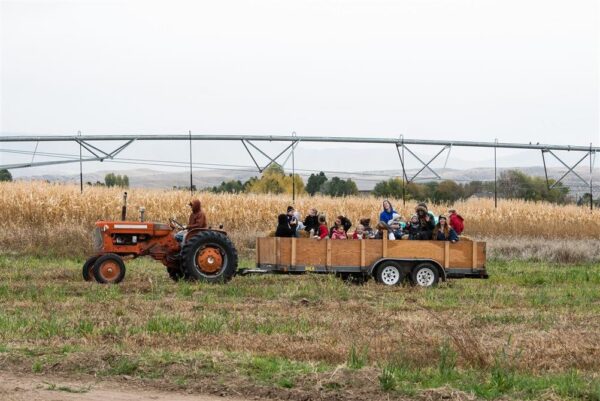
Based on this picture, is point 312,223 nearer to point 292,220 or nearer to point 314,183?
point 292,220

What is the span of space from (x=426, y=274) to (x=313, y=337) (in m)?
8.15

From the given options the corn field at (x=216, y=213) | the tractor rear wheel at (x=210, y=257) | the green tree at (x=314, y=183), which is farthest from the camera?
the green tree at (x=314, y=183)

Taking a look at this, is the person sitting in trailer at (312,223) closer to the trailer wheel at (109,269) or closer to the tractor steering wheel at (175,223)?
the tractor steering wheel at (175,223)

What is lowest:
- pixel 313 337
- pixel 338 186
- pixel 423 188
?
pixel 313 337

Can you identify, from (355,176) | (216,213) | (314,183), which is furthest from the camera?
(314,183)

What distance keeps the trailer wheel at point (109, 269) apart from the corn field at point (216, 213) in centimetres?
875

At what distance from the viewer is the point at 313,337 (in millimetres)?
12867

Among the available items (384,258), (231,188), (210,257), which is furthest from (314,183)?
(210,257)

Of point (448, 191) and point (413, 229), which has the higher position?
point (448, 191)

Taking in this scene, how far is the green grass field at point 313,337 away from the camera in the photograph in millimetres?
10062

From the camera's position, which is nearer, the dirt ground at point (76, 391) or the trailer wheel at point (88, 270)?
the dirt ground at point (76, 391)

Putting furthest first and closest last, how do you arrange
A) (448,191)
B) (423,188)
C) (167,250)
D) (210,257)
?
(423,188) → (448,191) → (167,250) → (210,257)

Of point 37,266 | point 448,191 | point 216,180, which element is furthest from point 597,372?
point 216,180

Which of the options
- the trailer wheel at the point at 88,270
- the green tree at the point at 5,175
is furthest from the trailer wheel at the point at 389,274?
the green tree at the point at 5,175
